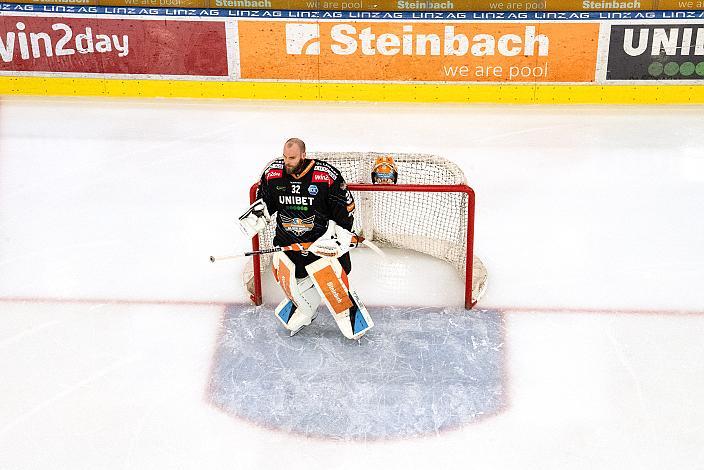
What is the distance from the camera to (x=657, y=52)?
9672 mm

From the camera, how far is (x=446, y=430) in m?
4.88

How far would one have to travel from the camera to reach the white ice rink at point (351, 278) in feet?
15.8

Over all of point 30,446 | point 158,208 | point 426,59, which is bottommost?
point 30,446

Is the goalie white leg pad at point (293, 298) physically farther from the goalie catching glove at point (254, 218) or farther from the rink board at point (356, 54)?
the rink board at point (356, 54)

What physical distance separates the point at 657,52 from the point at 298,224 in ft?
19.6

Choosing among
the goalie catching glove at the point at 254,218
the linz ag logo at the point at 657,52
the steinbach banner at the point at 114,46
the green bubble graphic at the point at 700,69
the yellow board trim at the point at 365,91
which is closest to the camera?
the goalie catching glove at the point at 254,218

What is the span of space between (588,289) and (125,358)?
3.23m

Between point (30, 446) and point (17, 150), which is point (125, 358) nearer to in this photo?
point (30, 446)

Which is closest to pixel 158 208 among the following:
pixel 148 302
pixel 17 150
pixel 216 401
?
pixel 148 302

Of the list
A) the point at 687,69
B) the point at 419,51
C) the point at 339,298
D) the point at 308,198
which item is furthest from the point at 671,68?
the point at 308,198

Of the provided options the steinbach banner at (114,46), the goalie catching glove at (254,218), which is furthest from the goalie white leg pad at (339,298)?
the steinbach banner at (114,46)

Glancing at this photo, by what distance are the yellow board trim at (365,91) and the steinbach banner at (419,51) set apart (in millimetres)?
108

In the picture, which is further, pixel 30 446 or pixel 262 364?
pixel 262 364

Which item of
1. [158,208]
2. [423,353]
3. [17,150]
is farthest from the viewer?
[17,150]
